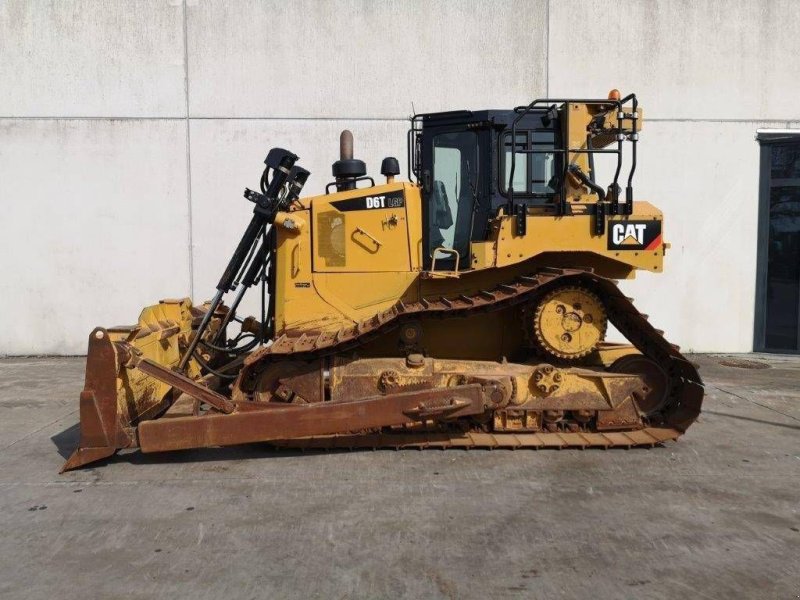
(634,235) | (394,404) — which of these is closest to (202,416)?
(394,404)

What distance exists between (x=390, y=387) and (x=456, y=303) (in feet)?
3.03

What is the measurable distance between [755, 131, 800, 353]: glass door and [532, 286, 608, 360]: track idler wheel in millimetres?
6827

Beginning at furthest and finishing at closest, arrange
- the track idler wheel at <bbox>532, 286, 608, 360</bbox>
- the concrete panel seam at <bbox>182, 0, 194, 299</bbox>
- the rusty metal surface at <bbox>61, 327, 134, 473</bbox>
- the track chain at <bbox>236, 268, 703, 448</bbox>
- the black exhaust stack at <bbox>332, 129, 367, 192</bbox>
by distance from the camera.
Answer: the concrete panel seam at <bbox>182, 0, 194, 299</bbox>, the black exhaust stack at <bbox>332, 129, 367, 192</bbox>, the track idler wheel at <bbox>532, 286, 608, 360</bbox>, the track chain at <bbox>236, 268, 703, 448</bbox>, the rusty metal surface at <bbox>61, 327, 134, 473</bbox>

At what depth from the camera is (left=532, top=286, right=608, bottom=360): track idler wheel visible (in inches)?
212

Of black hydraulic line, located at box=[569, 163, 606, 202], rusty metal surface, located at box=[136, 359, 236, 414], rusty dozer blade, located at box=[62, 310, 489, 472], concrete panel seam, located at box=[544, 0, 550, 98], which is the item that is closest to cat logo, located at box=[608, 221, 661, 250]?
black hydraulic line, located at box=[569, 163, 606, 202]

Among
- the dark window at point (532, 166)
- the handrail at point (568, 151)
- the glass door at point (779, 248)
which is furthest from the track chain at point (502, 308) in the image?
the glass door at point (779, 248)

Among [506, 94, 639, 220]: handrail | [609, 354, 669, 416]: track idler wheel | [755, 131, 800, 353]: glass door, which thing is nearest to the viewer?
[506, 94, 639, 220]: handrail

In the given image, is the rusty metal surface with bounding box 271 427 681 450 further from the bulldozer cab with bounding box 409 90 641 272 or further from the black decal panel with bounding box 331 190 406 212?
the black decal panel with bounding box 331 190 406 212

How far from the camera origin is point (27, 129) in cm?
1023

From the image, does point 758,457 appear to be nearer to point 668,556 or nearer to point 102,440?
point 668,556

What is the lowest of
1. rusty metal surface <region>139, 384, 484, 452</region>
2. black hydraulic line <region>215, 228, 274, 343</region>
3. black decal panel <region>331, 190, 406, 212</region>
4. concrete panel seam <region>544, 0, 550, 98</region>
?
rusty metal surface <region>139, 384, 484, 452</region>

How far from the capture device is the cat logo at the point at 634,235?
550 cm

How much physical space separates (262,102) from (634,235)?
6.88 m

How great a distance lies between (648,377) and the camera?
5.62 m
